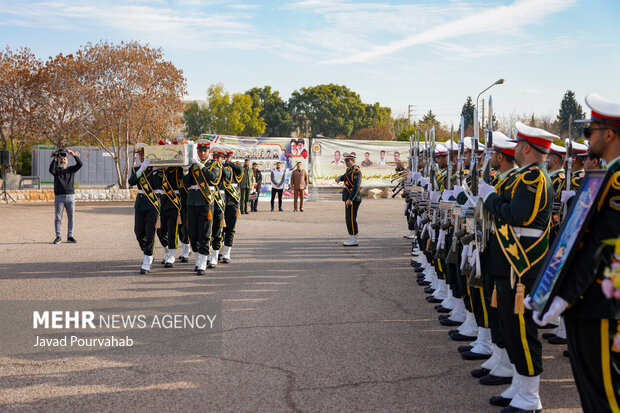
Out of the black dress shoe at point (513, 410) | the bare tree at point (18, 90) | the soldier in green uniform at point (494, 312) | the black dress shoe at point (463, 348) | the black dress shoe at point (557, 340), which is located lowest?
the black dress shoe at point (557, 340)

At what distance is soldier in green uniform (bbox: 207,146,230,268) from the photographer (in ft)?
32.8

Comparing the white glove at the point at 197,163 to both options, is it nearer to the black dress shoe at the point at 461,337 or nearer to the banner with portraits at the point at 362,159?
the black dress shoe at the point at 461,337

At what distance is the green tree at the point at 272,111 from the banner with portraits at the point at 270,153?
5114 cm

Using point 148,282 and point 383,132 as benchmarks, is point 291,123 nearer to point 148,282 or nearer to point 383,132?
point 383,132

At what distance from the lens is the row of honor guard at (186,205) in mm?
9609

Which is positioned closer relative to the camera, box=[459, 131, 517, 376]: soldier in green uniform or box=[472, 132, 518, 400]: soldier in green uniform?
box=[472, 132, 518, 400]: soldier in green uniform

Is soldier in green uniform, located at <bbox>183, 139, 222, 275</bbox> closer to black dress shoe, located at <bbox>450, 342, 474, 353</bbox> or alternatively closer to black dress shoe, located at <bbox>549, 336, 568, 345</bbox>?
black dress shoe, located at <bbox>450, 342, 474, 353</bbox>

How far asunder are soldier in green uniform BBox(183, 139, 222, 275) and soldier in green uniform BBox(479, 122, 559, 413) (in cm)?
582

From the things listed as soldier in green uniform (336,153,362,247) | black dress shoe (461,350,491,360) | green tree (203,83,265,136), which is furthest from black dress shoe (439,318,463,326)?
green tree (203,83,265,136)

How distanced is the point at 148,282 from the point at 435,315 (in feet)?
13.9

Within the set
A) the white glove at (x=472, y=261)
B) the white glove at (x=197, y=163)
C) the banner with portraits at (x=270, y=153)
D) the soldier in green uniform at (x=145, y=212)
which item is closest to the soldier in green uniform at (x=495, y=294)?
the white glove at (x=472, y=261)

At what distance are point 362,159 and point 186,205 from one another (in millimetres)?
21397

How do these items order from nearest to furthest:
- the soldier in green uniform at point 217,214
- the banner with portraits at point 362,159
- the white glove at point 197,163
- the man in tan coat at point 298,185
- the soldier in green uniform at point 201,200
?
1. the white glove at point 197,163
2. the soldier in green uniform at point 201,200
3. the soldier in green uniform at point 217,214
4. the man in tan coat at point 298,185
5. the banner with portraits at point 362,159

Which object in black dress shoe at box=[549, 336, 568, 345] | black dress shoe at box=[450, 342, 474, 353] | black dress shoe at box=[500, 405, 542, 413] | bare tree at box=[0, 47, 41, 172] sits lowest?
black dress shoe at box=[549, 336, 568, 345]
